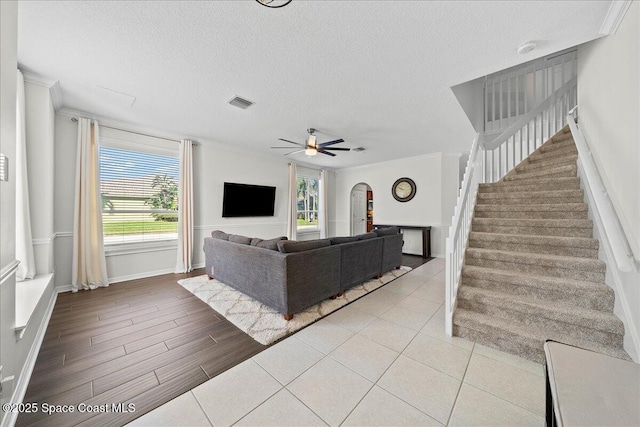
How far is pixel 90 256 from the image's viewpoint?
136 inches

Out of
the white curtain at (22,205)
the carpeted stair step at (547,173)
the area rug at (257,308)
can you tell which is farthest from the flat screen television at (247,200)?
the carpeted stair step at (547,173)

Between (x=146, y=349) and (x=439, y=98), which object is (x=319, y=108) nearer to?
(x=439, y=98)

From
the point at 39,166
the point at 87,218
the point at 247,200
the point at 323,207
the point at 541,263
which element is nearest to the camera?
the point at 541,263

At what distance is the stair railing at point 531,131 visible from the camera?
3.88m

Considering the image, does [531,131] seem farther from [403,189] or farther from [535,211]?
[403,189]

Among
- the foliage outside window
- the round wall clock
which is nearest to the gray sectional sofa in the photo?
the round wall clock

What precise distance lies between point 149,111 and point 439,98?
13.1 ft

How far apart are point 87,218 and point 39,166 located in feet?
3.11

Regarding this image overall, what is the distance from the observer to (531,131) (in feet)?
14.5

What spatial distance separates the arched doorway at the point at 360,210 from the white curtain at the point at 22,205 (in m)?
6.63

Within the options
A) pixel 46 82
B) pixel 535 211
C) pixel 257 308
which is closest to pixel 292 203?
pixel 257 308

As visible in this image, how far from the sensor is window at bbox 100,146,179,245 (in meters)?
3.77

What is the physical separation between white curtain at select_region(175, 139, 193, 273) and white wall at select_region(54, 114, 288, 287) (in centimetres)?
18

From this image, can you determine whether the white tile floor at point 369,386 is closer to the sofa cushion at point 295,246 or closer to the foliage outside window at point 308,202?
the sofa cushion at point 295,246
